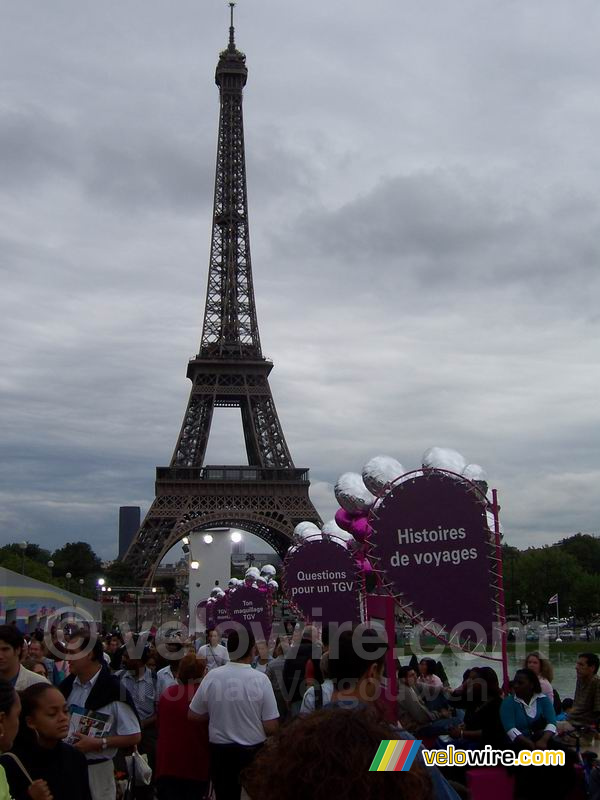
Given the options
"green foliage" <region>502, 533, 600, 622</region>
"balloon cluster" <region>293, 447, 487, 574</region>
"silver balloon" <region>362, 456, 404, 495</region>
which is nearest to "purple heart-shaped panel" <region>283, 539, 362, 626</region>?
"balloon cluster" <region>293, 447, 487, 574</region>

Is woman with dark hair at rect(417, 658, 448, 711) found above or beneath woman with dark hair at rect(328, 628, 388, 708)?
beneath

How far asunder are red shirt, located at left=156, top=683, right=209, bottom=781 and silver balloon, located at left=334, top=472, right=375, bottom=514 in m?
4.96

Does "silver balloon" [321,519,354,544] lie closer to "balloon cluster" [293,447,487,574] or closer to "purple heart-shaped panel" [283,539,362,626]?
"balloon cluster" [293,447,487,574]

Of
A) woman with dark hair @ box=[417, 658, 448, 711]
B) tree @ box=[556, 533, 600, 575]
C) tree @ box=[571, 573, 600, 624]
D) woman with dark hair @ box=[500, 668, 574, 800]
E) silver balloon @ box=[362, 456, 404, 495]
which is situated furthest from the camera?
tree @ box=[556, 533, 600, 575]

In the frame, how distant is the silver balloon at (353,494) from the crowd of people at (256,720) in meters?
2.03

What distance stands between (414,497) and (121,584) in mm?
80239

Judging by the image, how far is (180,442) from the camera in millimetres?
67375

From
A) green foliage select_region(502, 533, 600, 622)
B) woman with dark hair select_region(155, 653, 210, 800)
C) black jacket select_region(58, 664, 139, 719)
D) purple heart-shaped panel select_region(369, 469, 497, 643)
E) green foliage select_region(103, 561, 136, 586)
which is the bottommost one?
woman with dark hair select_region(155, 653, 210, 800)

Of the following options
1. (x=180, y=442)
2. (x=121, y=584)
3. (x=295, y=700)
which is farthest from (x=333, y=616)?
(x=121, y=584)

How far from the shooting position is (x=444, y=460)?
803 cm

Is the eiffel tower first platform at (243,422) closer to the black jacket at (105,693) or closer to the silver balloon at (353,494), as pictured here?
the silver balloon at (353,494)

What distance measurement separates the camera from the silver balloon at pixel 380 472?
926 cm

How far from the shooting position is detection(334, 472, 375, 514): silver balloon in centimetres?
1154

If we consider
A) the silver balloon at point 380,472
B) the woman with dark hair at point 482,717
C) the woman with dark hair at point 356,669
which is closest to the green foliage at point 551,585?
the silver balloon at point 380,472
